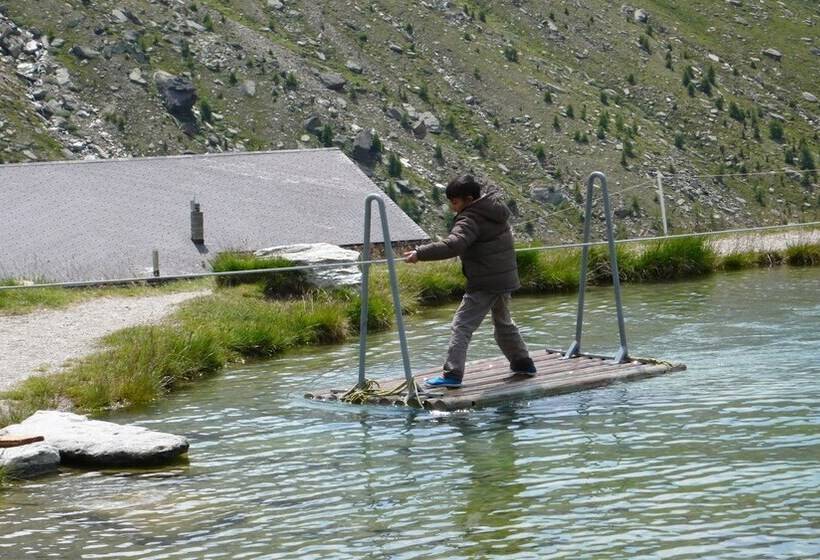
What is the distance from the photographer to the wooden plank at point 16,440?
1199 cm

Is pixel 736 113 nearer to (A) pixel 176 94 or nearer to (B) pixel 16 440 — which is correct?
(A) pixel 176 94

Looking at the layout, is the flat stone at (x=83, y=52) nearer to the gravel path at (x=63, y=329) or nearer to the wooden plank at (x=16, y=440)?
the gravel path at (x=63, y=329)

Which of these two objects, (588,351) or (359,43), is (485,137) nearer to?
(359,43)

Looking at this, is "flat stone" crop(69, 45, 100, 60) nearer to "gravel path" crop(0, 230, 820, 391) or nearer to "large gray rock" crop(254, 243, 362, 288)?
"large gray rock" crop(254, 243, 362, 288)

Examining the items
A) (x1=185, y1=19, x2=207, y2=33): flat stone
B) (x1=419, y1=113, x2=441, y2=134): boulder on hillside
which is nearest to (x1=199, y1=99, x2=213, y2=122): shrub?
(x1=185, y1=19, x2=207, y2=33): flat stone

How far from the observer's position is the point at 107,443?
12117mm

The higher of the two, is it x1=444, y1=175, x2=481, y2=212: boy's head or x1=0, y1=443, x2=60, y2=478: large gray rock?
x1=444, y1=175, x2=481, y2=212: boy's head

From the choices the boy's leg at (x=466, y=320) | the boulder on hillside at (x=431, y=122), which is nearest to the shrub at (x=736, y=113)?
the boulder on hillside at (x=431, y=122)

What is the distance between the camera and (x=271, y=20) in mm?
94938

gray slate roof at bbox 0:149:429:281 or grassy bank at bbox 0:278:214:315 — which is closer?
grassy bank at bbox 0:278:214:315

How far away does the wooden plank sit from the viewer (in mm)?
11992

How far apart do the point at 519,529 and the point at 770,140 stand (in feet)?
324

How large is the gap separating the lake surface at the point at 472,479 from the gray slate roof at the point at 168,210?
44.1 feet

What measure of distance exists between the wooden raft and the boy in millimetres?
428
